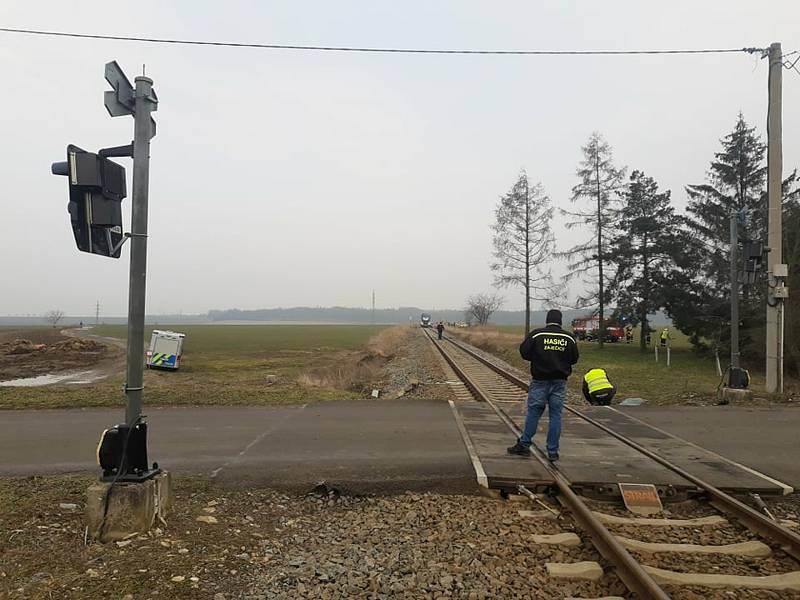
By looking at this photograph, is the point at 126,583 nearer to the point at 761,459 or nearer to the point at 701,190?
the point at 761,459

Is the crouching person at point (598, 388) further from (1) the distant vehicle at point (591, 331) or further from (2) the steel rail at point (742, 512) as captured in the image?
(1) the distant vehicle at point (591, 331)

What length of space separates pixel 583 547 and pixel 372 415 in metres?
6.56

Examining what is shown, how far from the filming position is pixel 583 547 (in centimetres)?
489

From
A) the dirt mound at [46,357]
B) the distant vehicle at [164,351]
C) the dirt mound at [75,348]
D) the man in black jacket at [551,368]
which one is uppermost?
the man in black jacket at [551,368]

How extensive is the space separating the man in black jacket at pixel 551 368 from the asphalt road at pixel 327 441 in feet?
3.92

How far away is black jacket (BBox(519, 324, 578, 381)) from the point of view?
7090 millimetres

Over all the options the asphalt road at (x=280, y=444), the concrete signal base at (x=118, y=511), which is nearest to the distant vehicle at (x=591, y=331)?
the asphalt road at (x=280, y=444)

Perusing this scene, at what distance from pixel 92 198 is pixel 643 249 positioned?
35718 millimetres

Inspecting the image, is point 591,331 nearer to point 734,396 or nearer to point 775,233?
point 775,233

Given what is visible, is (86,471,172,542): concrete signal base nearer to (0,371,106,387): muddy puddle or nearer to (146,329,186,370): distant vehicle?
(0,371,106,387): muddy puddle

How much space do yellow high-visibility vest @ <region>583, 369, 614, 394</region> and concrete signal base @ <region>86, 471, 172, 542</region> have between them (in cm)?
971

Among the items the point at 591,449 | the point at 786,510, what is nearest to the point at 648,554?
the point at 786,510

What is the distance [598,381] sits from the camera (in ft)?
40.0

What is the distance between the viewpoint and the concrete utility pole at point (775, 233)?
12938mm
